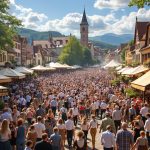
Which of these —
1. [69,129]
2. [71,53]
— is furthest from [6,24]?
[71,53]

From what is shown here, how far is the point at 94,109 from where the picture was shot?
2734 centimetres

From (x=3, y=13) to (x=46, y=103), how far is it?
15.0 m

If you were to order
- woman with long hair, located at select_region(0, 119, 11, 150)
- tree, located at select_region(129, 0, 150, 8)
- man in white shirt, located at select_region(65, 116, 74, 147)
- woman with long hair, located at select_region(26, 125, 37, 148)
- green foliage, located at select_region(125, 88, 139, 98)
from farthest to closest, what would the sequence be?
green foliage, located at select_region(125, 88, 139, 98) → tree, located at select_region(129, 0, 150, 8) → man in white shirt, located at select_region(65, 116, 74, 147) → woman with long hair, located at select_region(26, 125, 37, 148) → woman with long hair, located at select_region(0, 119, 11, 150)

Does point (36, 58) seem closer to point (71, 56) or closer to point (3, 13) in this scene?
point (71, 56)

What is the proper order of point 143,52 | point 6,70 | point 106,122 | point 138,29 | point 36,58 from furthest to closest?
1. point 36,58
2. point 138,29
3. point 143,52
4. point 6,70
5. point 106,122

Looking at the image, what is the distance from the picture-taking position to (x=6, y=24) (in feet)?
133

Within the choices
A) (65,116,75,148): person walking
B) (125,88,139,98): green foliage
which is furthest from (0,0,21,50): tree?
(65,116,75,148): person walking

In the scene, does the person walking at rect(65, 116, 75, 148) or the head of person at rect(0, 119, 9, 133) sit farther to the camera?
the person walking at rect(65, 116, 75, 148)

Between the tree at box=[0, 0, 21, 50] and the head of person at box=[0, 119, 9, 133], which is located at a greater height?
the tree at box=[0, 0, 21, 50]

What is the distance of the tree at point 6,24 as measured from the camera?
127ft

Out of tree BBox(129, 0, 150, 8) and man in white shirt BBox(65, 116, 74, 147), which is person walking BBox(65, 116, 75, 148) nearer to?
man in white shirt BBox(65, 116, 74, 147)

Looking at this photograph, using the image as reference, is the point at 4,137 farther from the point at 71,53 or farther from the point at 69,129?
the point at 71,53

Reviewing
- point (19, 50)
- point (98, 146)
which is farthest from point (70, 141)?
point (19, 50)

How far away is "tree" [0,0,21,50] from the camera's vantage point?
38.8 meters
